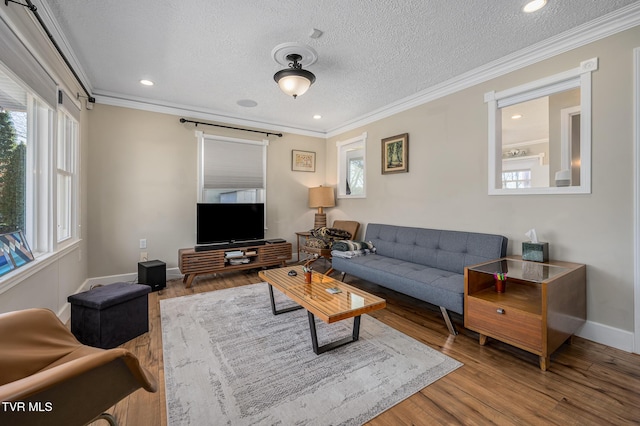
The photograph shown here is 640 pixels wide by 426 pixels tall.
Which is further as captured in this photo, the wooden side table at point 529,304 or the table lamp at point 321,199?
the table lamp at point 321,199

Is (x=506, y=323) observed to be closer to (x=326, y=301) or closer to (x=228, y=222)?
(x=326, y=301)

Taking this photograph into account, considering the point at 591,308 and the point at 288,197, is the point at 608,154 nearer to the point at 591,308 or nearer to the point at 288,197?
the point at 591,308

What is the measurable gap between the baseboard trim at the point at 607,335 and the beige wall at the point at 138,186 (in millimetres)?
4737

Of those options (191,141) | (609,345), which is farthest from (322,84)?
(609,345)

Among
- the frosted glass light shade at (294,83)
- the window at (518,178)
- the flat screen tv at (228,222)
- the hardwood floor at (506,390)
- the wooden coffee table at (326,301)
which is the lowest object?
the hardwood floor at (506,390)

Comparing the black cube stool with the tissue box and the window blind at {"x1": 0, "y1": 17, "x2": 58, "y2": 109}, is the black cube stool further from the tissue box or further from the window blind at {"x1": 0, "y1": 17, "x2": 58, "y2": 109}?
the tissue box

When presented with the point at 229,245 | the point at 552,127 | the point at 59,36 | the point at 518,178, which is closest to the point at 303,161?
the point at 229,245

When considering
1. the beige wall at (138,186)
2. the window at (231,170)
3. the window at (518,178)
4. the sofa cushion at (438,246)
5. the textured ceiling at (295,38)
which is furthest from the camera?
the window at (518,178)

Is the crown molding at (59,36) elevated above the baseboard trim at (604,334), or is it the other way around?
the crown molding at (59,36)

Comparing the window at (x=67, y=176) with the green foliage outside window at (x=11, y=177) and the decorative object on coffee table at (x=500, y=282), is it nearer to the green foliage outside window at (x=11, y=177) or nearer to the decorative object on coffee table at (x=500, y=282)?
the green foliage outside window at (x=11, y=177)

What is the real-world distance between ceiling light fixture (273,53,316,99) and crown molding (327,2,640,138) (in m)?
1.72

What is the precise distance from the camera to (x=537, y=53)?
2570 mm

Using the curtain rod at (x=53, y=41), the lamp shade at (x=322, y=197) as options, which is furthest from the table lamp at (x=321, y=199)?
the curtain rod at (x=53, y=41)

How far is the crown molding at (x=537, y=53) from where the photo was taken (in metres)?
2.12
